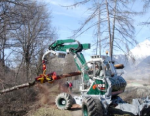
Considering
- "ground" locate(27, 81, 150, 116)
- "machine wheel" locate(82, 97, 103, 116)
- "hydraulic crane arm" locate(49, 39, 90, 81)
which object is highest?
"hydraulic crane arm" locate(49, 39, 90, 81)

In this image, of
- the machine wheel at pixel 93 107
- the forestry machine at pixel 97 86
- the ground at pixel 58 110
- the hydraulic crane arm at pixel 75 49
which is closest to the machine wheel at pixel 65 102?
the forestry machine at pixel 97 86

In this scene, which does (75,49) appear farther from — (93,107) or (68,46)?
(93,107)

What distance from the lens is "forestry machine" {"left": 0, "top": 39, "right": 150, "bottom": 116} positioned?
8898 millimetres

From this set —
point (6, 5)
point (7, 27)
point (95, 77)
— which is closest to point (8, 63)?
point (7, 27)

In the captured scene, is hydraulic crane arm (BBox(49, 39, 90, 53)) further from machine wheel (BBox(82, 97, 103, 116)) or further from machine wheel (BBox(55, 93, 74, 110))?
machine wheel (BBox(82, 97, 103, 116))

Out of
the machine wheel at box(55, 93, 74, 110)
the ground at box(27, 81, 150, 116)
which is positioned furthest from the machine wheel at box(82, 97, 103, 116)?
the machine wheel at box(55, 93, 74, 110)

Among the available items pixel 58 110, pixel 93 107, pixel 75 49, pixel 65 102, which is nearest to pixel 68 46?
Answer: pixel 75 49

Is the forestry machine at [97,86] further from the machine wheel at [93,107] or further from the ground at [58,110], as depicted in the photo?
the ground at [58,110]

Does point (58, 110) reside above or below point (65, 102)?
below

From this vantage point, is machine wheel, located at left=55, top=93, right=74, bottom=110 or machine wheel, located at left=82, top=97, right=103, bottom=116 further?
machine wheel, located at left=55, top=93, right=74, bottom=110

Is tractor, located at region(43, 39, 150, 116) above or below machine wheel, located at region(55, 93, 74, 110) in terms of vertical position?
above

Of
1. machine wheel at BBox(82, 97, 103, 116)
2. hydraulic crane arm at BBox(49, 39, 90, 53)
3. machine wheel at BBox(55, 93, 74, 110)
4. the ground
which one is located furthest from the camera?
machine wheel at BBox(55, 93, 74, 110)

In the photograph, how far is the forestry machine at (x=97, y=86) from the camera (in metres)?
8.90

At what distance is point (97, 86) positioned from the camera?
33.0ft
